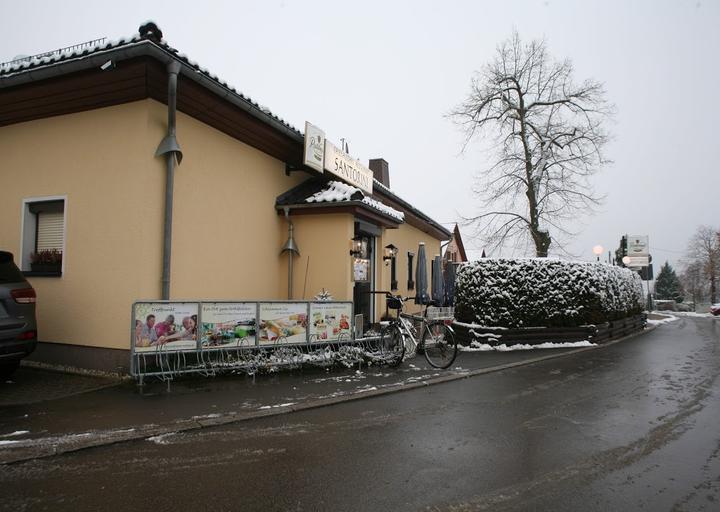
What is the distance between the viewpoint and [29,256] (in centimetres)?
868

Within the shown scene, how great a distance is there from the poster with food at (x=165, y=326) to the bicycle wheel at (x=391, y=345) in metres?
3.38

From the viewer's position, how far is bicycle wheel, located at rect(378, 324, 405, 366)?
8.52m

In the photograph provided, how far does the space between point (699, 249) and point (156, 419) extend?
240 feet

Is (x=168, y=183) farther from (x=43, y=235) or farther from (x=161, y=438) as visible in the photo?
(x=161, y=438)

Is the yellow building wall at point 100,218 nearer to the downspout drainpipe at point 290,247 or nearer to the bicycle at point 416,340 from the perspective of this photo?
the downspout drainpipe at point 290,247

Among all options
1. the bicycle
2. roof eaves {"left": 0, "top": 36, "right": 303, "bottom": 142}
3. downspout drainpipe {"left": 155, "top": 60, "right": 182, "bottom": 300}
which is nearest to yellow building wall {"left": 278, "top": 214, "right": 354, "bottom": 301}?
the bicycle

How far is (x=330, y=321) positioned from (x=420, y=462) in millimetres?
4781

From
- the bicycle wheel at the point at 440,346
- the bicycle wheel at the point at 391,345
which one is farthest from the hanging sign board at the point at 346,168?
the bicycle wheel at the point at 440,346

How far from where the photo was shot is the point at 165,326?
22.6 feet

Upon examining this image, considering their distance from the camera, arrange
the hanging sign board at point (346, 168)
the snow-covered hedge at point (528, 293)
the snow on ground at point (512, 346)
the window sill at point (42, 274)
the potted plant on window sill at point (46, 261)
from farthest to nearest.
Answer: the snow-covered hedge at point (528, 293) → the snow on ground at point (512, 346) → the hanging sign board at point (346, 168) → the potted plant on window sill at point (46, 261) → the window sill at point (42, 274)

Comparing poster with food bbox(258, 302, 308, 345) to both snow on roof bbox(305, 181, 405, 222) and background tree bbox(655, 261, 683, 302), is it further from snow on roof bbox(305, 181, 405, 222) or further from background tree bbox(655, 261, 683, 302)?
background tree bbox(655, 261, 683, 302)

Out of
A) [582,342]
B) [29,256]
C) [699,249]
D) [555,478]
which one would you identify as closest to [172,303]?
[29,256]

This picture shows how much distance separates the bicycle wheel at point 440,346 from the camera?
856cm

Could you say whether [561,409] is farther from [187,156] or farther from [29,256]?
[29,256]
